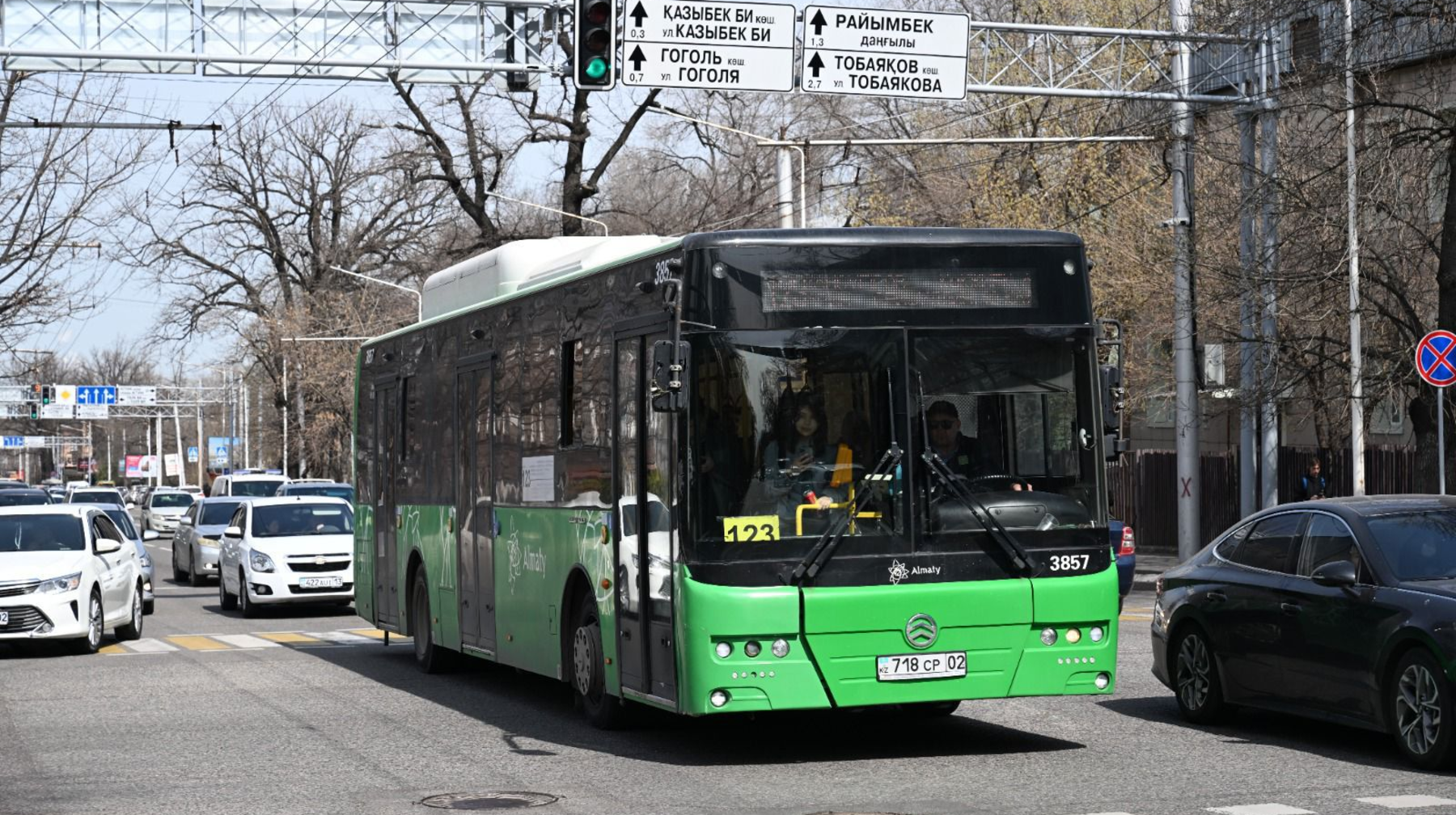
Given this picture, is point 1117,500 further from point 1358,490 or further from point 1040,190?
point 1358,490

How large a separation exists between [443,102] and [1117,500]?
20.1 metres

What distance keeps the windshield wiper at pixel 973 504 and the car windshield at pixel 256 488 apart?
116 feet

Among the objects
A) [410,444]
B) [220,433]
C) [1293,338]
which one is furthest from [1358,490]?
[220,433]

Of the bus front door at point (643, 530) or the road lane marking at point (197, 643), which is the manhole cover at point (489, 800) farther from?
the road lane marking at point (197, 643)

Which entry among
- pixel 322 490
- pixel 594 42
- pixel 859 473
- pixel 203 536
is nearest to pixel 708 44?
pixel 594 42

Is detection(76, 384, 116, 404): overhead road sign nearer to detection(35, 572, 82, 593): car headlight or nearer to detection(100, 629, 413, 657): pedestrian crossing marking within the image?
detection(100, 629, 413, 657): pedestrian crossing marking

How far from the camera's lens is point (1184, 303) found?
29.2 meters

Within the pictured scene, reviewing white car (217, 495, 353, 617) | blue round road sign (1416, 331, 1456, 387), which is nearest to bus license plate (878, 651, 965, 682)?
blue round road sign (1416, 331, 1456, 387)

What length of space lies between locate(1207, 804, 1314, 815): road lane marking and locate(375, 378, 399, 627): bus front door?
10.8 m

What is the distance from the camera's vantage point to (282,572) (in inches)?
1070

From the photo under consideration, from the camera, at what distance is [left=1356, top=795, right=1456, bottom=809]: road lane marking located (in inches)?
Result: 378

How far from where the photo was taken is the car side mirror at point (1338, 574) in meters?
11.3

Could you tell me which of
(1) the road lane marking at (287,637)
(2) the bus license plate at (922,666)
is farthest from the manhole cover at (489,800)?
(1) the road lane marking at (287,637)

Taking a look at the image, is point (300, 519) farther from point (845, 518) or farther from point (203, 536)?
point (845, 518)
